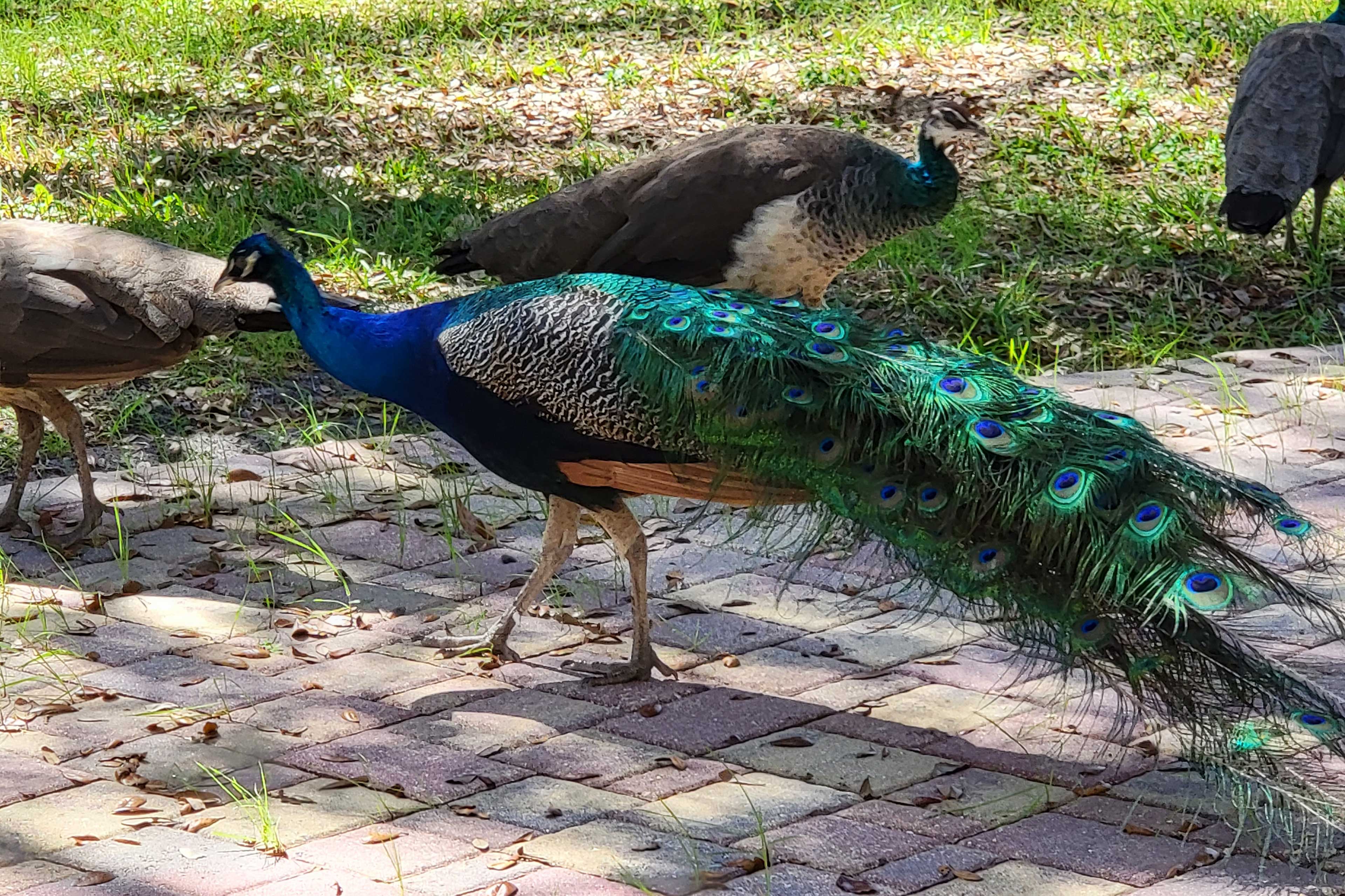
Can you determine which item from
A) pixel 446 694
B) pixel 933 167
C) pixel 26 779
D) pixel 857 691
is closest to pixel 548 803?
pixel 446 694

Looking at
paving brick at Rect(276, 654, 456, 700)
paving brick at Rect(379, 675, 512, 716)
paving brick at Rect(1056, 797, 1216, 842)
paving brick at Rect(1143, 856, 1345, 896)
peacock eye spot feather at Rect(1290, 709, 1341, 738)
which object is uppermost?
peacock eye spot feather at Rect(1290, 709, 1341, 738)

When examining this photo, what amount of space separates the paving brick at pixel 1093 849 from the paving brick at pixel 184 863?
1386mm

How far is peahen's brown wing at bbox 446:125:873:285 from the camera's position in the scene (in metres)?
6.07

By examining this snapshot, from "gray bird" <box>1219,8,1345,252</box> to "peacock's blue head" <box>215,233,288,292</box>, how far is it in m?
4.82

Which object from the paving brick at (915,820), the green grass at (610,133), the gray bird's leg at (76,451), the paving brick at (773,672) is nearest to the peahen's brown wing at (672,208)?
the green grass at (610,133)

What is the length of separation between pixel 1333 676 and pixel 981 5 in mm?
9024

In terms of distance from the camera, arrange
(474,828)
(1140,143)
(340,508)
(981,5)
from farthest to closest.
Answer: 1. (981,5)
2. (1140,143)
3. (340,508)
4. (474,828)

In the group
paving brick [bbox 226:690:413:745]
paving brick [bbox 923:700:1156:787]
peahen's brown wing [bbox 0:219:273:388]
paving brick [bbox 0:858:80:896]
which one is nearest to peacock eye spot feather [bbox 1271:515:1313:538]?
paving brick [bbox 923:700:1156:787]

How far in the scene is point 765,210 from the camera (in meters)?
6.04

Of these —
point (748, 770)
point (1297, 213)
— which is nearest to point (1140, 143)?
point (1297, 213)

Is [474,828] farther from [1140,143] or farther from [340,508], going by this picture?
[1140,143]

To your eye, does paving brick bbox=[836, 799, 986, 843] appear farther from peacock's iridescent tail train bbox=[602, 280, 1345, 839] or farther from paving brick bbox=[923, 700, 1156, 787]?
peacock's iridescent tail train bbox=[602, 280, 1345, 839]

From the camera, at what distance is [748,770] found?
12.4 ft

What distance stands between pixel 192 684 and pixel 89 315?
5.39ft
